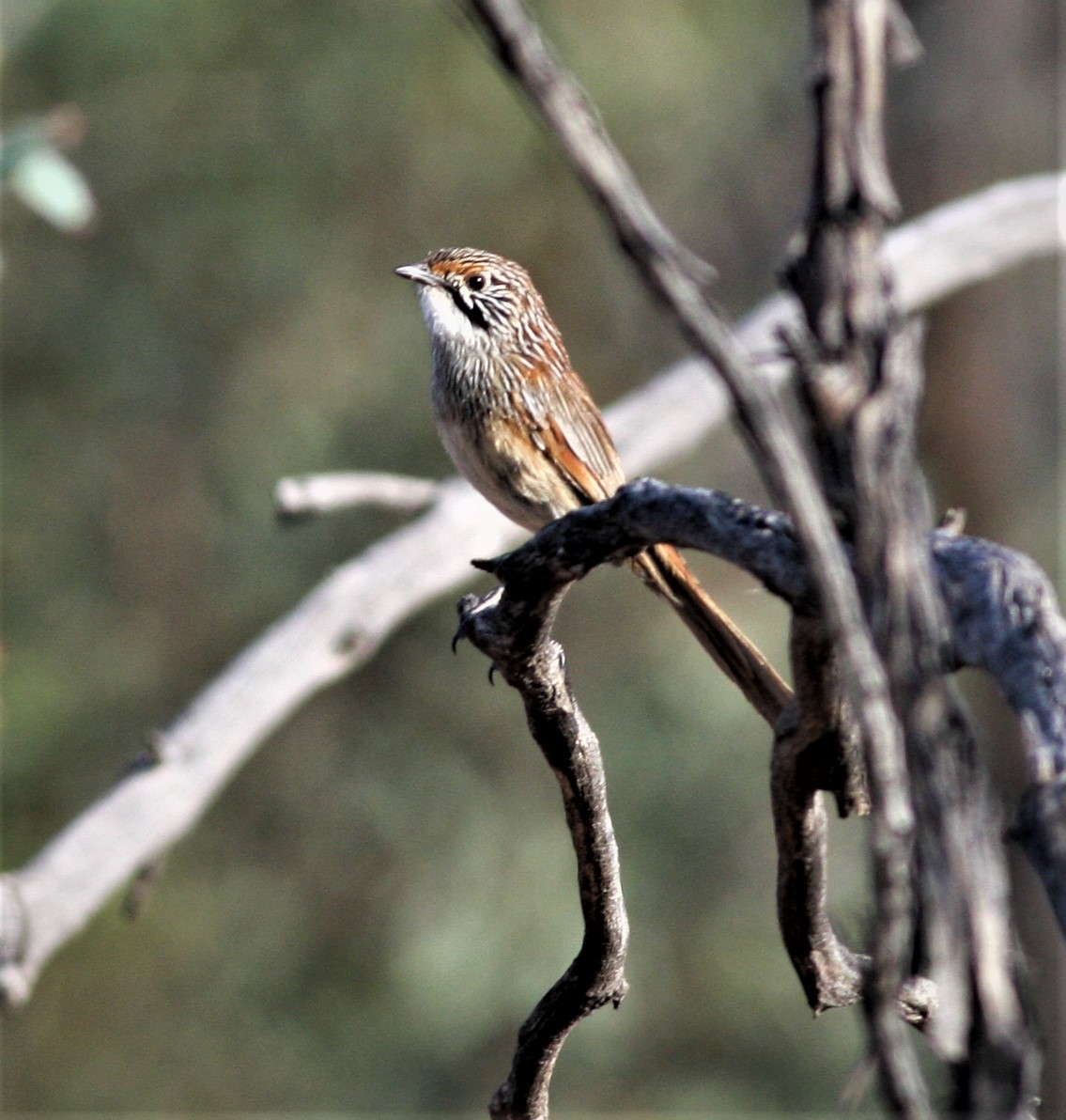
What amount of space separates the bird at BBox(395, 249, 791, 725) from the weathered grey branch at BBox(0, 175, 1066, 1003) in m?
0.69

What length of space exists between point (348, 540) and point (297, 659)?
15.6 ft

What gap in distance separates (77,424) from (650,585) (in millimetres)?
6989

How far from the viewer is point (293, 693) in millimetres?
4734

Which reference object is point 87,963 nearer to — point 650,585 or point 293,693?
point 293,693

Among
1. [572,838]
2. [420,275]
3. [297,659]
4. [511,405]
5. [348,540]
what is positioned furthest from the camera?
[348,540]

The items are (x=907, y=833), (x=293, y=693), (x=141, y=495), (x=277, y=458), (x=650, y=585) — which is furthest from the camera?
(x=141, y=495)

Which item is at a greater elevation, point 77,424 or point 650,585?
point 77,424

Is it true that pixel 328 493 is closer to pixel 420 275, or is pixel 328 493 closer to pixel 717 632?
pixel 420 275

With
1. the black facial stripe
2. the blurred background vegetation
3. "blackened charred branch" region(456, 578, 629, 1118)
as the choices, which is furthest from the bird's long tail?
the blurred background vegetation

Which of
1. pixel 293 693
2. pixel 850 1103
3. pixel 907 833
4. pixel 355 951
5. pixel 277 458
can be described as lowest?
pixel 850 1103

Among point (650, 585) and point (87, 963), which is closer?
point (650, 585)

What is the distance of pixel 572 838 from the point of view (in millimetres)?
2473

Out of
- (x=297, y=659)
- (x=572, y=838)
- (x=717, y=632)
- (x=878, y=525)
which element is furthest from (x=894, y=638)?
(x=297, y=659)

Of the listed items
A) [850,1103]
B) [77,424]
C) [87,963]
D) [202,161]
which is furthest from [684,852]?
[850,1103]
